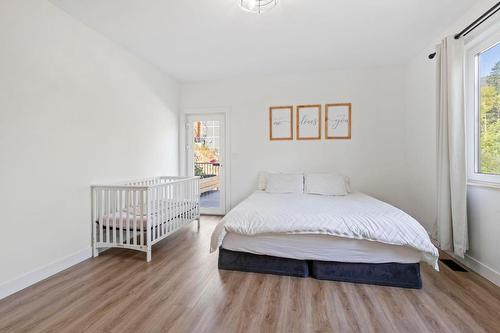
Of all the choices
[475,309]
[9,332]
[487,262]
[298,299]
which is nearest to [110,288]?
[9,332]

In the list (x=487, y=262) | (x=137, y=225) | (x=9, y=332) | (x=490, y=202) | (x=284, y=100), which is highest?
(x=284, y=100)

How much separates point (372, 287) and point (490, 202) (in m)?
1.23

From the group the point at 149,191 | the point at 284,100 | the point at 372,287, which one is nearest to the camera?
the point at 372,287

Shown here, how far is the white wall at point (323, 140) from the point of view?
3.53 meters

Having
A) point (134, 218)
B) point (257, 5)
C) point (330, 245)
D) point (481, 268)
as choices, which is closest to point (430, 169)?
point (481, 268)

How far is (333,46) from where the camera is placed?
2.85 m

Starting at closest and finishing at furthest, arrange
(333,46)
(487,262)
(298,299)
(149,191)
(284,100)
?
(298,299) < (487,262) < (149,191) < (333,46) < (284,100)

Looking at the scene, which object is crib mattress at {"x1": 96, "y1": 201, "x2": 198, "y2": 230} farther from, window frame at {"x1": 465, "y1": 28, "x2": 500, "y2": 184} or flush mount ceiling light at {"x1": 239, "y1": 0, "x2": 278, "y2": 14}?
window frame at {"x1": 465, "y1": 28, "x2": 500, "y2": 184}

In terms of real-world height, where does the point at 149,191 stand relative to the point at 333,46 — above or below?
below

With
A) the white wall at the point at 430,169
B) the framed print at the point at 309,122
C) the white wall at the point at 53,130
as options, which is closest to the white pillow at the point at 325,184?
the framed print at the point at 309,122

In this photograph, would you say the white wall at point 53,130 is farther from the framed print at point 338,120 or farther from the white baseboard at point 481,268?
the white baseboard at point 481,268

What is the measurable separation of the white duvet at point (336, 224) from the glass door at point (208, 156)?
187 centimetres

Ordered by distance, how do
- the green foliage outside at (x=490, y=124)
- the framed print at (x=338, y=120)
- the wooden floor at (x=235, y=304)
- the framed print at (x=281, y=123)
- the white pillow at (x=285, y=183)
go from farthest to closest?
the framed print at (x=281, y=123) → the framed print at (x=338, y=120) → the white pillow at (x=285, y=183) → the green foliage outside at (x=490, y=124) → the wooden floor at (x=235, y=304)

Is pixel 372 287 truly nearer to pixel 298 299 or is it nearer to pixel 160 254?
pixel 298 299
